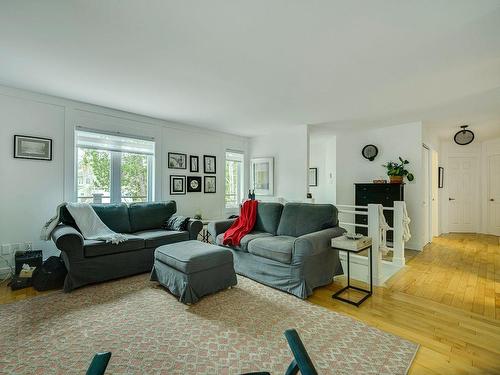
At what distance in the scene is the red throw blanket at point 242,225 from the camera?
3.34 m

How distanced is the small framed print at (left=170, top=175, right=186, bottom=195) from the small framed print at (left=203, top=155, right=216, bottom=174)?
536 millimetres

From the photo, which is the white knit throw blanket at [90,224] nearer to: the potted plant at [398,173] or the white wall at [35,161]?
the white wall at [35,161]

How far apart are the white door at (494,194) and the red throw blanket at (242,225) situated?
6.17 meters

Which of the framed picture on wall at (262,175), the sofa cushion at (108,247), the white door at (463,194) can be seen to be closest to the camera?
the sofa cushion at (108,247)

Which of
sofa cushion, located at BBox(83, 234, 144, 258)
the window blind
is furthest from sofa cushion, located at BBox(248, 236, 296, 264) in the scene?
the window blind

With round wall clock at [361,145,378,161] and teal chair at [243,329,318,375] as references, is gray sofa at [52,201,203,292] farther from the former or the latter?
round wall clock at [361,145,378,161]

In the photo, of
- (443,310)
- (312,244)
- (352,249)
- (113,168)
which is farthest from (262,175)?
(443,310)

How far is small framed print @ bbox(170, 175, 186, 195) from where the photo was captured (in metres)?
4.74

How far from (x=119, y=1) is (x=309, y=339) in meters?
2.73

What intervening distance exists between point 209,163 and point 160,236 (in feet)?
7.16

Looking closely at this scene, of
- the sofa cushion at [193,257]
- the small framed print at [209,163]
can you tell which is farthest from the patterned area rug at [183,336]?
the small framed print at [209,163]

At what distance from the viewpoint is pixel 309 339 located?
75.7 inches

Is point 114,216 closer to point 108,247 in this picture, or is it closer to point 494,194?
point 108,247

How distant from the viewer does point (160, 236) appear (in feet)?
11.5
